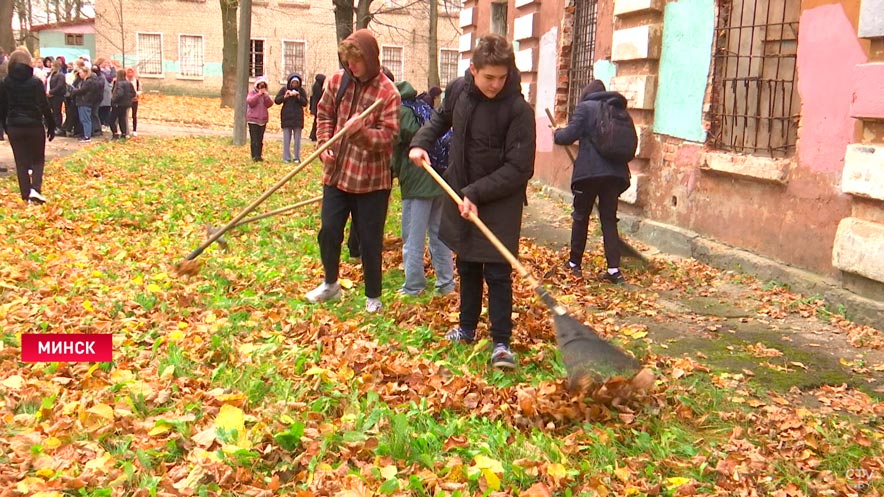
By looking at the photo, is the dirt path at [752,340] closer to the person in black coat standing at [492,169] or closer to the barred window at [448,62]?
the person in black coat standing at [492,169]

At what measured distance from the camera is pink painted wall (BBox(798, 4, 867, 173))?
6.56 m

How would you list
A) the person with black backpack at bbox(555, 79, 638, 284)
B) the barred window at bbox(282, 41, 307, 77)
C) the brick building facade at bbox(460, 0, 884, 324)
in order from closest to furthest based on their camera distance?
the brick building facade at bbox(460, 0, 884, 324)
the person with black backpack at bbox(555, 79, 638, 284)
the barred window at bbox(282, 41, 307, 77)

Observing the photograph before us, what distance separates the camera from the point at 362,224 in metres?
5.77

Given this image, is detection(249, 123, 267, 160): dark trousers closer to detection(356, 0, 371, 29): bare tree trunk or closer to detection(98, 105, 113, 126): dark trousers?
detection(356, 0, 371, 29): bare tree trunk

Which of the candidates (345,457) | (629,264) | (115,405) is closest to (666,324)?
(629,264)

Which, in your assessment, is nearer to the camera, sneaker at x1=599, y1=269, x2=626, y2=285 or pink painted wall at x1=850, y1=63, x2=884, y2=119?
pink painted wall at x1=850, y1=63, x2=884, y2=119

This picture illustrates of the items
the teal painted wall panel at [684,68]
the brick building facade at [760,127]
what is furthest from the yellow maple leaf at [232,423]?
the teal painted wall panel at [684,68]

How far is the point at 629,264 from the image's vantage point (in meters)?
8.16

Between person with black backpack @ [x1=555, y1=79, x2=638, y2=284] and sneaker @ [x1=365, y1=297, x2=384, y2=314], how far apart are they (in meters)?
2.37

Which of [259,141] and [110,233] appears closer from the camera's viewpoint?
[110,233]

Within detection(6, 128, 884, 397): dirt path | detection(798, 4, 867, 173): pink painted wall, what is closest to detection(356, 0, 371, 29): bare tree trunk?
detection(6, 128, 884, 397): dirt path

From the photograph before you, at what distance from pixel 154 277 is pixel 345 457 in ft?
11.7

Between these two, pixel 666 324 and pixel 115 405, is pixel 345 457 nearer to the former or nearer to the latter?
pixel 115 405

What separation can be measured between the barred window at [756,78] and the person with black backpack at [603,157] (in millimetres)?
1499
